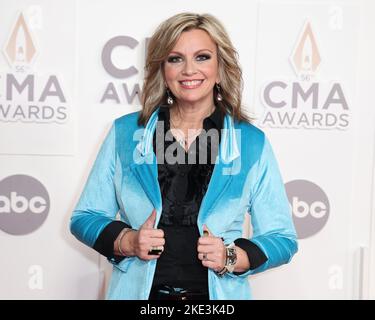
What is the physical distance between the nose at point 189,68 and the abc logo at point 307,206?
1.92ft

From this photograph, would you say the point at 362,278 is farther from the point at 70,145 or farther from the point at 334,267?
the point at 70,145

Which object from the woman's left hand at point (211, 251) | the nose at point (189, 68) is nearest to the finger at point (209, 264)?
the woman's left hand at point (211, 251)

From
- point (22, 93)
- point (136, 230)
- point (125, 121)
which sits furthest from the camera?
point (22, 93)

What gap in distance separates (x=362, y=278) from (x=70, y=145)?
111 cm

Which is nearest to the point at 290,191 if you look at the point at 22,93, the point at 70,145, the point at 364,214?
the point at 364,214

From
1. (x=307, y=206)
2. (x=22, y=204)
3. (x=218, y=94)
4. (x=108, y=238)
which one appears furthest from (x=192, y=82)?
(x=22, y=204)

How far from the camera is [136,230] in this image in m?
1.42

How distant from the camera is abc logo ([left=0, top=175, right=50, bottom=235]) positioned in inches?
69.7

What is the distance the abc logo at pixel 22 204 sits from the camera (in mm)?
1771

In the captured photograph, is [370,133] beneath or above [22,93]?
beneath

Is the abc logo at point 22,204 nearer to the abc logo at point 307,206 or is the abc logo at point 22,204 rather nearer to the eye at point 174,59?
the eye at point 174,59

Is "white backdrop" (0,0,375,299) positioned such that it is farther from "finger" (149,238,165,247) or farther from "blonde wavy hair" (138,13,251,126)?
"finger" (149,238,165,247)

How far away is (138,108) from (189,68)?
1.20 feet

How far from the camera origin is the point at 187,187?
4.65 ft
